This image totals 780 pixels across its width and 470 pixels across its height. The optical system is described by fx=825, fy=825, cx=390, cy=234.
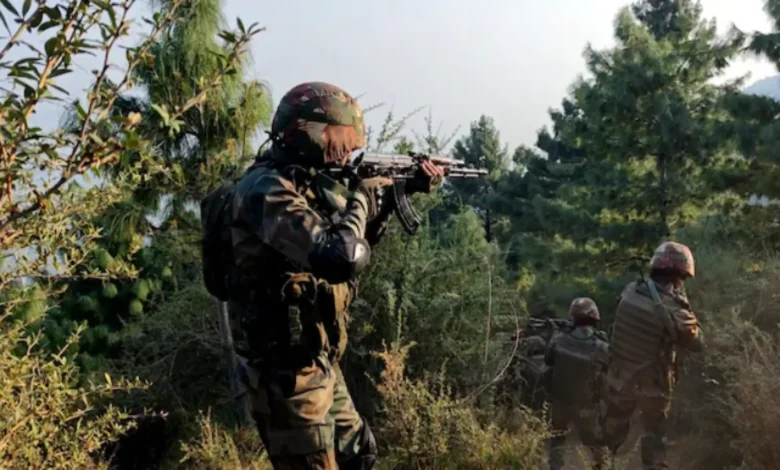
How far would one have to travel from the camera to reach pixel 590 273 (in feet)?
41.0

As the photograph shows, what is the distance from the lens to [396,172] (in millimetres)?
3400

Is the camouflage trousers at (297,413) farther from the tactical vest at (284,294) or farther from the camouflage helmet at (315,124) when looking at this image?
the camouflage helmet at (315,124)

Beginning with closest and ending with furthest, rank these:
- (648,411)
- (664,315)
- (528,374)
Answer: (664,315) → (648,411) → (528,374)

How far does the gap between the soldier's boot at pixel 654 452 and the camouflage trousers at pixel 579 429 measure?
69 centimetres

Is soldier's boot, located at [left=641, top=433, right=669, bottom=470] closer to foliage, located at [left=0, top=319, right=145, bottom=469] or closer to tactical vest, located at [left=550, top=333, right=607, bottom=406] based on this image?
tactical vest, located at [left=550, top=333, right=607, bottom=406]

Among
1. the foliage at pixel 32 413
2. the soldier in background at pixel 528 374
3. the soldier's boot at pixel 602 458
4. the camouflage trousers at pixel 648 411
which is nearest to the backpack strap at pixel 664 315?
the camouflage trousers at pixel 648 411

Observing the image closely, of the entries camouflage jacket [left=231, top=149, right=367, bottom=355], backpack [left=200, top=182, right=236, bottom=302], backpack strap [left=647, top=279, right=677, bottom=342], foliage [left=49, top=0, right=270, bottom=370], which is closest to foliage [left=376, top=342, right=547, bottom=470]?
backpack strap [left=647, top=279, right=677, bottom=342]

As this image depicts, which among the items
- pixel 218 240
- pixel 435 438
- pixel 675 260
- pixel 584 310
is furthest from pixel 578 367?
pixel 218 240

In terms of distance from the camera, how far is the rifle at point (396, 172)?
319 centimetres

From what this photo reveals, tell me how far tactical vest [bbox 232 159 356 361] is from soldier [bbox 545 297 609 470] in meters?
4.19

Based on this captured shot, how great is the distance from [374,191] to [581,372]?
4.08 m

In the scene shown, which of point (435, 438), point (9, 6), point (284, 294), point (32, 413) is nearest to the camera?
point (9, 6)

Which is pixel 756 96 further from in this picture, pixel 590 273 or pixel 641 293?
pixel 641 293

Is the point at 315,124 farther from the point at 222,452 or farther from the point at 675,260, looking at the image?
the point at 222,452
